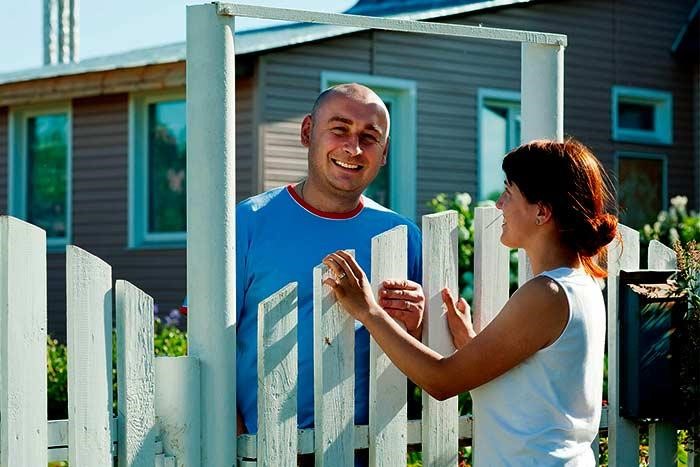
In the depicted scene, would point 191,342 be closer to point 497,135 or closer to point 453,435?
point 453,435

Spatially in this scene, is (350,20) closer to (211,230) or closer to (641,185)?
(211,230)

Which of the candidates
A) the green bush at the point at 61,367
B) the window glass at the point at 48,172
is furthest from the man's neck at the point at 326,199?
the window glass at the point at 48,172

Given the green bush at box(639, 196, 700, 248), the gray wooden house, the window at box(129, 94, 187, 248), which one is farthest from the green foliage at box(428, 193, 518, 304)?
the window at box(129, 94, 187, 248)

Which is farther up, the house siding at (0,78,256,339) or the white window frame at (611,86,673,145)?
the white window frame at (611,86,673,145)

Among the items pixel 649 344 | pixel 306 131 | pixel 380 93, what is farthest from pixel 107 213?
pixel 649 344

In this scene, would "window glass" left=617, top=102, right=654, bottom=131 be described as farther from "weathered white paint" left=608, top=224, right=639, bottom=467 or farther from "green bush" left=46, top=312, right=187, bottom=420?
"weathered white paint" left=608, top=224, right=639, bottom=467

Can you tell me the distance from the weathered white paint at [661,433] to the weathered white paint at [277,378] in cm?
119

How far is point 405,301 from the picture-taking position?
3.22m

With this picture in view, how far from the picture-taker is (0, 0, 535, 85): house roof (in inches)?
474

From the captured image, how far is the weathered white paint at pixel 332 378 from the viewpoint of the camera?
310 cm

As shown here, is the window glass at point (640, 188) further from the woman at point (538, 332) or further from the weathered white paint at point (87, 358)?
the weathered white paint at point (87, 358)

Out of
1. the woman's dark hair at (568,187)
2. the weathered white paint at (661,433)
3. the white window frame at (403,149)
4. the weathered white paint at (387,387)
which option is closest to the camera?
the woman's dark hair at (568,187)

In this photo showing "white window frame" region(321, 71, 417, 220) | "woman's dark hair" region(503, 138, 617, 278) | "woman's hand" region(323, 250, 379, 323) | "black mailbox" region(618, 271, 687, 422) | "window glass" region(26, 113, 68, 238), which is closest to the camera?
"woman's dark hair" region(503, 138, 617, 278)

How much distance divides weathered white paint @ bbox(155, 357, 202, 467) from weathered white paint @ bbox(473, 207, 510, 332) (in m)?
0.86
